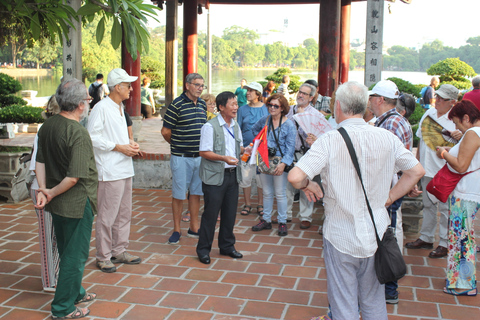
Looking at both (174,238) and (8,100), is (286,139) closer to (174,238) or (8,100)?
(174,238)

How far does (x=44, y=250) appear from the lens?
Result: 13.5 ft

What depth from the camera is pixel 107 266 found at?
4.66 m

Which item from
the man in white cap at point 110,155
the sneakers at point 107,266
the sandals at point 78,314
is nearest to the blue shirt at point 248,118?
the man in white cap at point 110,155

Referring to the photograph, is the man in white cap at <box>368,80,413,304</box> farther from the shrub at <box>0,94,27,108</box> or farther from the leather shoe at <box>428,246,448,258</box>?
the shrub at <box>0,94,27,108</box>

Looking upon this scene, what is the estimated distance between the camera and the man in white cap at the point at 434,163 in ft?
16.5

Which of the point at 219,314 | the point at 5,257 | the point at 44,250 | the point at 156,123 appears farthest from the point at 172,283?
the point at 156,123

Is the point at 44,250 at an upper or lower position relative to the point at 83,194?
lower

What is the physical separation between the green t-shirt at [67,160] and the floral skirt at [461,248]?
3066mm

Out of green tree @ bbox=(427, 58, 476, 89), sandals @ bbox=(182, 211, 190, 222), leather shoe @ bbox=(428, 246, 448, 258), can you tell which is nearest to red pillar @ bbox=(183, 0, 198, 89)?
sandals @ bbox=(182, 211, 190, 222)

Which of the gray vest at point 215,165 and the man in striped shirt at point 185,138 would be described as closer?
the gray vest at point 215,165

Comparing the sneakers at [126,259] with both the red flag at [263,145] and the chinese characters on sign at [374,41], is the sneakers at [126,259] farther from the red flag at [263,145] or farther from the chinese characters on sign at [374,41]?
the chinese characters on sign at [374,41]

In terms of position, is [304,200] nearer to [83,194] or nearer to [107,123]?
[107,123]

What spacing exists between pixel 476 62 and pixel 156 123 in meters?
28.6

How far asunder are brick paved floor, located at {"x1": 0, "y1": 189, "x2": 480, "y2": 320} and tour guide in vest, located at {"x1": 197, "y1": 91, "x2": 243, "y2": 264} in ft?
1.02
